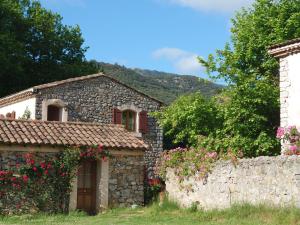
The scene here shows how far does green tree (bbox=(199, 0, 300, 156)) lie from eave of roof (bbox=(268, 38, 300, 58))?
9.14 ft

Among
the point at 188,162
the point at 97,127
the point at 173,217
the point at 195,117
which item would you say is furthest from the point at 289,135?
the point at 97,127

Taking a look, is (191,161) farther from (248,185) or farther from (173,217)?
(248,185)

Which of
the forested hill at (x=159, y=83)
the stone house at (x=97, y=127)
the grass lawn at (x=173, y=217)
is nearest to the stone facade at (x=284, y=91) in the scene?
the grass lawn at (x=173, y=217)

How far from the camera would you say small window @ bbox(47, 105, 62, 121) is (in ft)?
82.6

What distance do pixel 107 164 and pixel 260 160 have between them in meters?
5.99

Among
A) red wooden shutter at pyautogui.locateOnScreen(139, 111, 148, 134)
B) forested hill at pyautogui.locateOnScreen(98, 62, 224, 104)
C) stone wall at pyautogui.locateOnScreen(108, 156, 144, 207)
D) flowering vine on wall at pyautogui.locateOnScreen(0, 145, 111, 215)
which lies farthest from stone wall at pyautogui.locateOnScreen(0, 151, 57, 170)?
forested hill at pyautogui.locateOnScreen(98, 62, 224, 104)

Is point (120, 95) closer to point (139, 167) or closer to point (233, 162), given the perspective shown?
point (139, 167)

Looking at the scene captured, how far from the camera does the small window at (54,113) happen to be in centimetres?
2519

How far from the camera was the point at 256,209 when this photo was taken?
13.2 m

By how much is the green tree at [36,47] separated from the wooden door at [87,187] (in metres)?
17.9

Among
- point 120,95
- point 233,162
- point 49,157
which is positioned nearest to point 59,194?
point 49,157

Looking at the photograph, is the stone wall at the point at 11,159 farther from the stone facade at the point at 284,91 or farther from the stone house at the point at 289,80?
the stone house at the point at 289,80

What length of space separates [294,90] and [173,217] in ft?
18.3

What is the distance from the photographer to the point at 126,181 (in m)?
18.1
